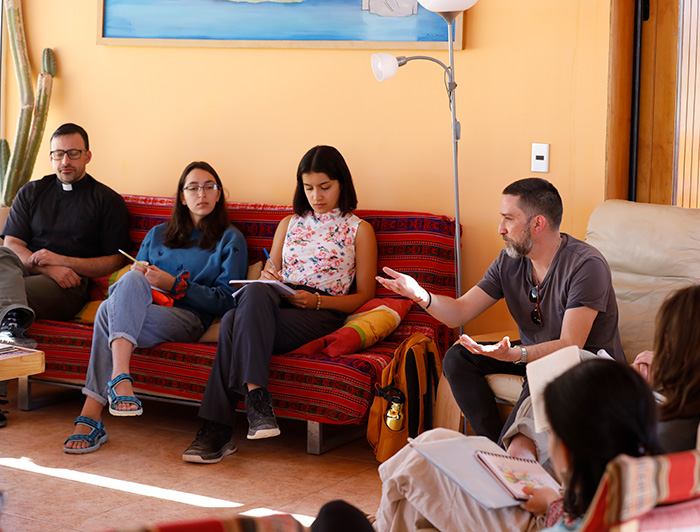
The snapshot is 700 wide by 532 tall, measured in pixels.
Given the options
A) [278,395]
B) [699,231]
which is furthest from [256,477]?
[699,231]

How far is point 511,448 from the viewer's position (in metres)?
2.44

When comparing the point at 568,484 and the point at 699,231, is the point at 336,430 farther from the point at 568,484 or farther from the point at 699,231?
the point at 568,484

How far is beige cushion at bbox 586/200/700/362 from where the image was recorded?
307 cm

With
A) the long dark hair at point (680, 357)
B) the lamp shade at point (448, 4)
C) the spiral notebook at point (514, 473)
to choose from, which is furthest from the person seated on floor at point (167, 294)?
the long dark hair at point (680, 357)

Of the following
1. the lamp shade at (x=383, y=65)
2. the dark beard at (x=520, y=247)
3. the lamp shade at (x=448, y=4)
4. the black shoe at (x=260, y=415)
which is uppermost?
the lamp shade at (x=448, y=4)

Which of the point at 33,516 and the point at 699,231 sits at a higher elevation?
the point at 699,231

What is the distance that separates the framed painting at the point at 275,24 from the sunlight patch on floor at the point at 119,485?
2.25 meters

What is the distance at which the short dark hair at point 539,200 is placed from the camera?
2.71 metres

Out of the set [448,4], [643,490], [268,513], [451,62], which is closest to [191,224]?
[451,62]

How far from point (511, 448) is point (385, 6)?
2303 millimetres

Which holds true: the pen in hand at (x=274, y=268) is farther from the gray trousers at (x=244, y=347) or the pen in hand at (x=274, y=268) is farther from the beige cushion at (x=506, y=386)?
the beige cushion at (x=506, y=386)

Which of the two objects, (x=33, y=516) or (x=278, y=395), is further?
(x=278, y=395)

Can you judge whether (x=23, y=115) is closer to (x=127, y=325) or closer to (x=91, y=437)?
(x=127, y=325)

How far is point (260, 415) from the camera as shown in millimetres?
3066
